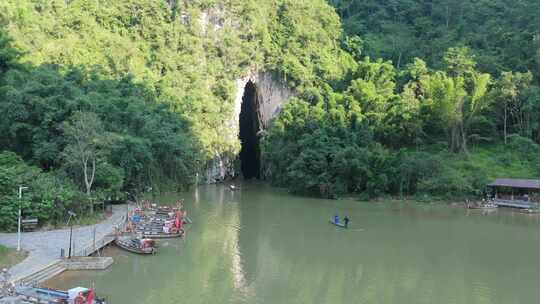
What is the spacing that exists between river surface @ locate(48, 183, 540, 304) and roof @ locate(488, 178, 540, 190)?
17.2ft

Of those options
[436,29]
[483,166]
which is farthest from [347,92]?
[436,29]

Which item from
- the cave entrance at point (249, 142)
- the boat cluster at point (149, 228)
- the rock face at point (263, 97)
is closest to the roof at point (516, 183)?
the boat cluster at point (149, 228)

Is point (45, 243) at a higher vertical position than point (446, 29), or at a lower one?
lower

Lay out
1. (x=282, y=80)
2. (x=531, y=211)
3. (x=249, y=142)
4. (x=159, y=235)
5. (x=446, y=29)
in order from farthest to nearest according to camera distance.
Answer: (x=249, y=142)
(x=446, y=29)
(x=282, y=80)
(x=531, y=211)
(x=159, y=235)

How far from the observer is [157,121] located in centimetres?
3762

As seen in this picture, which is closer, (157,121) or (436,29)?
(157,121)

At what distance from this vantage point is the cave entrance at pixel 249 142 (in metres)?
66.0

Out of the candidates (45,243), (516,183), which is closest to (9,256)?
(45,243)

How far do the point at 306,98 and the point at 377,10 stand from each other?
2422 cm

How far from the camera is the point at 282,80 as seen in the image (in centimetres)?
5828

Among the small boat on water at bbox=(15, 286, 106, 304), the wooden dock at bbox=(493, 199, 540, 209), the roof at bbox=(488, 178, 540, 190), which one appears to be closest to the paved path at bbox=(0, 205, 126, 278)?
the small boat on water at bbox=(15, 286, 106, 304)

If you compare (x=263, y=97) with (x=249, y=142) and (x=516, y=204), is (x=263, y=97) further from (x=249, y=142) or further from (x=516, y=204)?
(x=516, y=204)

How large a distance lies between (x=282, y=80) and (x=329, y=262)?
38.9m

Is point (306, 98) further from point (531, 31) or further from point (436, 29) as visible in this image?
point (531, 31)
